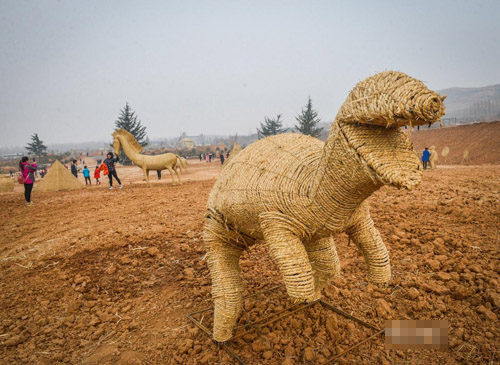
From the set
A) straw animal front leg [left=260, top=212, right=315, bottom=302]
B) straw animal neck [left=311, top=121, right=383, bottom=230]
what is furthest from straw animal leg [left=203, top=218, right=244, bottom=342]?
straw animal neck [left=311, top=121, right=383, bottom=230]

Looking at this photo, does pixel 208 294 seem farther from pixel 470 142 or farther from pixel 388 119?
pixel 470 142

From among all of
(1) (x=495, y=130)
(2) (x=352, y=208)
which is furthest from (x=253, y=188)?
(1) (x=495, y=130)

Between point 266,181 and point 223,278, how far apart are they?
115 cm

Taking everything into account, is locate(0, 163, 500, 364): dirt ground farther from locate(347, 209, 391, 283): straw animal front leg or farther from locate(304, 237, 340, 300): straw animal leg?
locate(347, 209, 391, 283): straw animal front leg

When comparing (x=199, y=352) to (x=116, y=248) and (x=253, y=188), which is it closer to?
(x=253, y=188)

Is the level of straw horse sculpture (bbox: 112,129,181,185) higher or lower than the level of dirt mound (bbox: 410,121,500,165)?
higher

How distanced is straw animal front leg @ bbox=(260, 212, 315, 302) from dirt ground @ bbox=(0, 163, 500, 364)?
112 centimetres

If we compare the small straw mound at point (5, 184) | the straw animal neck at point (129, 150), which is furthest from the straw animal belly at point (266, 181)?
the small straw mound at point (5, 184)

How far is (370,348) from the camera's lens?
287 cm

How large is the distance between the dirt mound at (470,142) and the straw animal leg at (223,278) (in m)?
21.4

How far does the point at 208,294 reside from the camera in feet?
13.0

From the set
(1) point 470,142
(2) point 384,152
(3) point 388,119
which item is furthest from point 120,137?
(1) point 470,142

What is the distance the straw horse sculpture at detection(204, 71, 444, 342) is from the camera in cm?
150

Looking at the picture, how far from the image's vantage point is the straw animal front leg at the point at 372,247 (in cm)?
237
